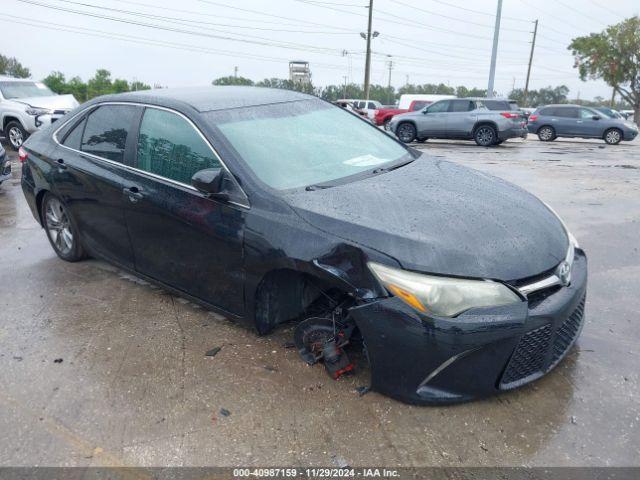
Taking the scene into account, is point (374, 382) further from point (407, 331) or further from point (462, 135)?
point (462, 135)

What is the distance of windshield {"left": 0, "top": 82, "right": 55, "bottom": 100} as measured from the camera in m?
13.5

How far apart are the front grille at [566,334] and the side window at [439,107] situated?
52.4 ft

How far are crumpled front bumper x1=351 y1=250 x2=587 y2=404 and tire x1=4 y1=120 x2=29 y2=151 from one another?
43.3ft

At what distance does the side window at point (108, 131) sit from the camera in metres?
3.88

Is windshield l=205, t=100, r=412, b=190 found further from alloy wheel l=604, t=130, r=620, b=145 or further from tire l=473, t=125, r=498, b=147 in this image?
alloy wheel l=604, t=130, r=620, b=145

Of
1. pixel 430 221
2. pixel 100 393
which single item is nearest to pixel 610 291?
pixel 430 221

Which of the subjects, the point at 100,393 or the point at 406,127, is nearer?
the point at 100,393

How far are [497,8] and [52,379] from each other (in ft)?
101

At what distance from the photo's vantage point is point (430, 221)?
8.90ft

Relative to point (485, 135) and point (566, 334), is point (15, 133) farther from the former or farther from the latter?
point (566, 334)

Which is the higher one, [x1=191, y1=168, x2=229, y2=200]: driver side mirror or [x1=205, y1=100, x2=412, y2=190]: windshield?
[x1=205, y1=100, x2=412, y2=190]: windshield

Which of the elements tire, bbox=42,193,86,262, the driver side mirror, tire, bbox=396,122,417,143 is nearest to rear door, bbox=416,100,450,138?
tire, bbox=396,122,417,143

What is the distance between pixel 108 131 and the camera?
4059mm

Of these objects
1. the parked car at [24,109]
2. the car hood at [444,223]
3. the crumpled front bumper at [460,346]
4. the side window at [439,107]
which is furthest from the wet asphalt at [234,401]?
the side window at [439,107]
